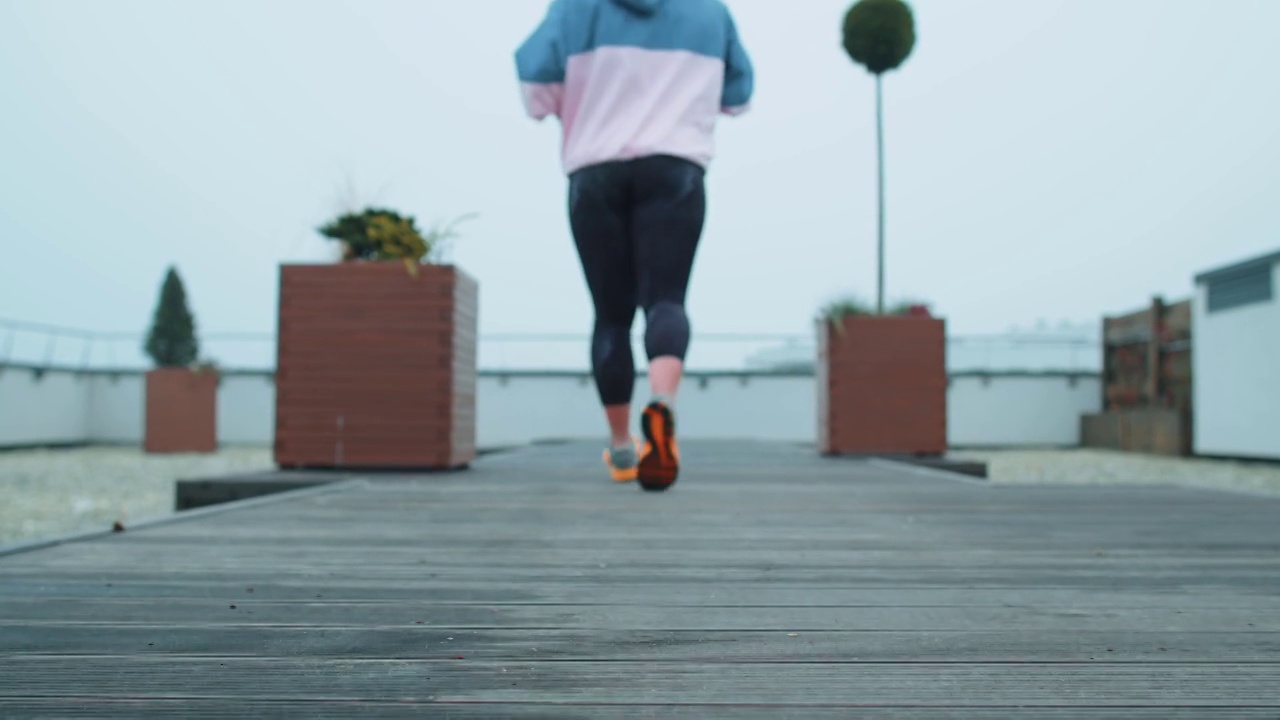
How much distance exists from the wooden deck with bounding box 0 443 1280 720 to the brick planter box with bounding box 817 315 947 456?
3.67m

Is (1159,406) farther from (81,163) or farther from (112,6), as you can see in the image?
(81,163)

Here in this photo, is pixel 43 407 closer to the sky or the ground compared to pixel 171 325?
closer to the ground

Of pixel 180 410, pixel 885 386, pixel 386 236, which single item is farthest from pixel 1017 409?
pixel 386 236

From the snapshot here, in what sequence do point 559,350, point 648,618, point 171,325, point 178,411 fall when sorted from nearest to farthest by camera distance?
point 648,618 → point 178,411 → point 559,350 → point 171,325

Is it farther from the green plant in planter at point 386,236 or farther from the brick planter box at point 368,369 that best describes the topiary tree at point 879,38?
the brick planter box at point 368,369

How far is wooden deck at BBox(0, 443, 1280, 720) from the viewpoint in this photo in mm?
801

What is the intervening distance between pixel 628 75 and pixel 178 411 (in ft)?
41.8

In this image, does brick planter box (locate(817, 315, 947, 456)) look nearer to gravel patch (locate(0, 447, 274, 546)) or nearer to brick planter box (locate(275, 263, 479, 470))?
brick planter box (locate(275, 263, 479, 470))

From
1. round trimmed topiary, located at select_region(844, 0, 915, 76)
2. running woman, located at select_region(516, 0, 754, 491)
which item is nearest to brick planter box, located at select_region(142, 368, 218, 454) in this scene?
round trimmed topiary, located at select_region(844, 0, 915, 76)

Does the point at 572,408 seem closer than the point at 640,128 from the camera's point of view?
No

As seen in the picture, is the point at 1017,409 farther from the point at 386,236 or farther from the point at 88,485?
the point at 386,236

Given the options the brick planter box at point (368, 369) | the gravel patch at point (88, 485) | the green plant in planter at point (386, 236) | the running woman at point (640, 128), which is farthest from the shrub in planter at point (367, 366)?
the running woman at point (640, 128)

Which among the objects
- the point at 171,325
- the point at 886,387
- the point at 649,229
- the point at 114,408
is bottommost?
the point at 114,408

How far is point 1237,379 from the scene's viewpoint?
11367 mm
